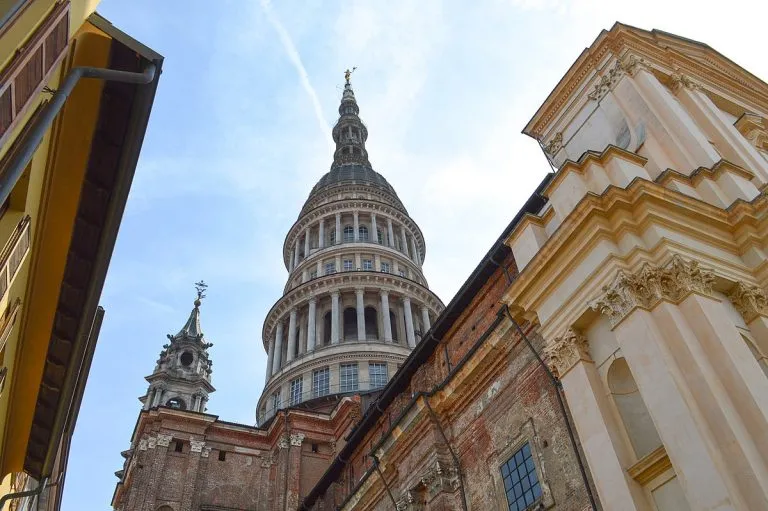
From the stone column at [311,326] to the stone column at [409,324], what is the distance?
6.50m

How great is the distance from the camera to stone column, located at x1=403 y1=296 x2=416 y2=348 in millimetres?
44875

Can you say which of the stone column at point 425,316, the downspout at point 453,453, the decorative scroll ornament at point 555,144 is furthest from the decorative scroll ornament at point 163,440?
the decorative scroll ornament at point 555,144

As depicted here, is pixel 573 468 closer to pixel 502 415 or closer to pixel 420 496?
pixel 502 415

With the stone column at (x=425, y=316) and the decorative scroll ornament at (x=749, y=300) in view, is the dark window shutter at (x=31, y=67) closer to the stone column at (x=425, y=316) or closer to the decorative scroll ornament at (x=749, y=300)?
the decorative scroll ornament at (x=749, y=300)

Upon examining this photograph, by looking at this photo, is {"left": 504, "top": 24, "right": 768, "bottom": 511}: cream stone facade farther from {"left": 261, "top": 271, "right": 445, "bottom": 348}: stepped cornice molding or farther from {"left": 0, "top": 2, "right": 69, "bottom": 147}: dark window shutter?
{"left": 261, "top": 271, "right": 445, "bottom": 348}: stepped cornice molding

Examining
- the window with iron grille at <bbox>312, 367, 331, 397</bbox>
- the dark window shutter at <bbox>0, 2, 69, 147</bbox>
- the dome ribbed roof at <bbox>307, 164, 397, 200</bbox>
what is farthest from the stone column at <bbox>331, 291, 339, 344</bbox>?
the dark window shutter at <bbox>0, 2, 69, 147</bbox>

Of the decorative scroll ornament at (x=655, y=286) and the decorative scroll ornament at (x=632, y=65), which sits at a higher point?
the decorative scroll ornament at (x=632, y=65)

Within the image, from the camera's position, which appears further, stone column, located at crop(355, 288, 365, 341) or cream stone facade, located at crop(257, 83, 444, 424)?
stone column, located at crop(355, 288, 365, 341)

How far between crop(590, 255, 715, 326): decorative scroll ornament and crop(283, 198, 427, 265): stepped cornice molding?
43.1m

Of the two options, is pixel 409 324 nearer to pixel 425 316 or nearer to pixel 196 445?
pixel 425 316

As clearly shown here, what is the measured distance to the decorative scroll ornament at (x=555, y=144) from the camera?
18.0 meters

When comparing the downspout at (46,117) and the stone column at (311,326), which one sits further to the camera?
the stone column at (311,326)

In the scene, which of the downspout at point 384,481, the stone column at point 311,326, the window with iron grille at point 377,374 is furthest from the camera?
the stone column at point 311,326

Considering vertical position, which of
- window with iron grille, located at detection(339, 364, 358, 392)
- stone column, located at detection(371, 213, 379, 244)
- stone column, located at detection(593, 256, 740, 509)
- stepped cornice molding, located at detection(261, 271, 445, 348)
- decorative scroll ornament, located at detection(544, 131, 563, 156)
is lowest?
stone column, located at detection(593, 256, 740, 509)
